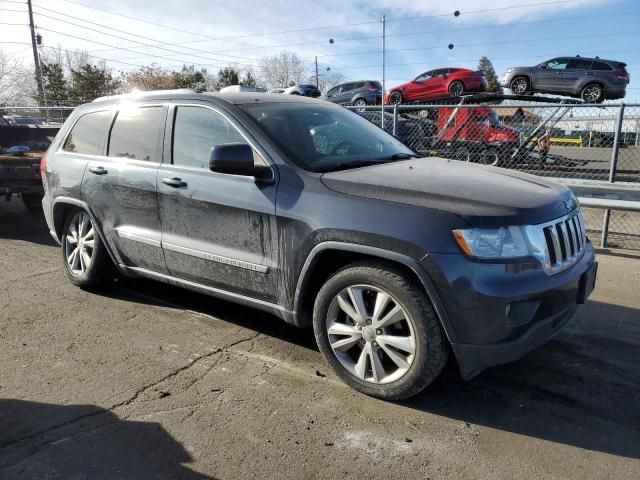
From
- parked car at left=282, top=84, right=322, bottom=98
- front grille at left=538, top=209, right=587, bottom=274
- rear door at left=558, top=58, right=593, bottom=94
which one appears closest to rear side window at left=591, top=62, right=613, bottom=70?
rear door at left=558, top=58, right=593, bottom=94

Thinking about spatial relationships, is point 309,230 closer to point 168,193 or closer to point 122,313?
point 168,193

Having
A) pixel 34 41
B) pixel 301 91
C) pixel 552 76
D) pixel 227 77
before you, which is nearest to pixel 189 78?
pixel 227 77

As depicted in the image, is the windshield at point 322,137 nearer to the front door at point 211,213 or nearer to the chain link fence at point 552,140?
the front door at point 211,213

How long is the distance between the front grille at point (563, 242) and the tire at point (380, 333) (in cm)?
75

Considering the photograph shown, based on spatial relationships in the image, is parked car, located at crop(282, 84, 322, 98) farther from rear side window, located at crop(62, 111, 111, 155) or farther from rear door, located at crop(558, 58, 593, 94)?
rear door, located at crop(558, 58, 593, 94)

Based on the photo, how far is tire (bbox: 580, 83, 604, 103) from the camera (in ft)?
51.4

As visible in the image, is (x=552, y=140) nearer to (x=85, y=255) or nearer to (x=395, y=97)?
(x=85, y=255)

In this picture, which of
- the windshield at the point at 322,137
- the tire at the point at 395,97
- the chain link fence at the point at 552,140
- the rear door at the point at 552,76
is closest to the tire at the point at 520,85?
the rear door at the point at 552,76

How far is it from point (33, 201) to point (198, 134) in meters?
6.51

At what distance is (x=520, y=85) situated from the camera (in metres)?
17.3

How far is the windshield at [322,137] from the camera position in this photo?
352 cm

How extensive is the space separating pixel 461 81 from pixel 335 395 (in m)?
17.1

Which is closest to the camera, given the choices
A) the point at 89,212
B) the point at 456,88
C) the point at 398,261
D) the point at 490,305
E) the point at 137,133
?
the point at 490,305

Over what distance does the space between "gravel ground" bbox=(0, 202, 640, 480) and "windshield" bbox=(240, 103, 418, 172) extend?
1387 millimetres
